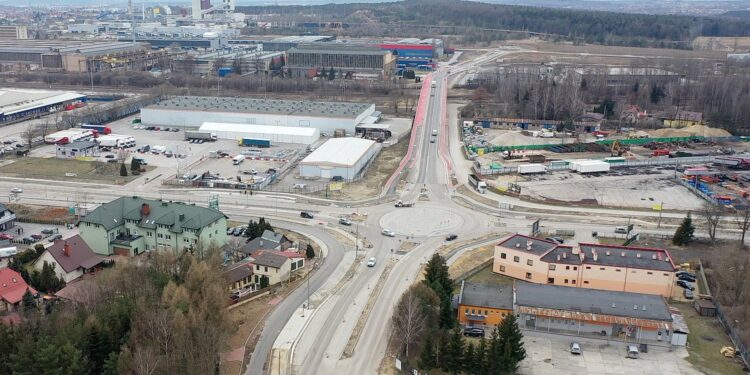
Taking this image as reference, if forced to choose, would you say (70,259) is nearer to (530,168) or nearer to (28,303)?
(28,303)

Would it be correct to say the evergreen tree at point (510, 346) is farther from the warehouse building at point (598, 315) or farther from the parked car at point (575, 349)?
the warehouse building at point (598, 315)

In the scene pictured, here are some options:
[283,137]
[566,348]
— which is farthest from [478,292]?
[283,137]

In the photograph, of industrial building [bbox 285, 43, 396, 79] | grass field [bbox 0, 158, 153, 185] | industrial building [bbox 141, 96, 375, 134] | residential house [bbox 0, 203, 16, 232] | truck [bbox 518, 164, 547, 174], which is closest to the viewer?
residential house [bbox 0, 203, 16, 232]

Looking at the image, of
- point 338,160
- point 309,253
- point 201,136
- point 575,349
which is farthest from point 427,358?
point 201,136

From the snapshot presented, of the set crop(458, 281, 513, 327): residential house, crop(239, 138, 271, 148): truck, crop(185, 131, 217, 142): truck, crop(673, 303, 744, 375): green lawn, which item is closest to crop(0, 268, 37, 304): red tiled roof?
crop(458, 281, 513, 327): residential house

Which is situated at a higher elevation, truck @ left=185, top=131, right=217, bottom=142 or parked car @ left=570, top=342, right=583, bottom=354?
truck @ left=185, top=131, right=217, bottom=142

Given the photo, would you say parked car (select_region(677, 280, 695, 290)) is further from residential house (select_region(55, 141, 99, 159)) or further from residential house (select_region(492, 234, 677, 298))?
residential house (select_region(55, 141, 99, 159))

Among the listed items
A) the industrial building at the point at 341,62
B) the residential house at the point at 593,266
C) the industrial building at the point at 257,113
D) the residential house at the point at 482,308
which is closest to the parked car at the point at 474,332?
the residential house at the point at 482,308

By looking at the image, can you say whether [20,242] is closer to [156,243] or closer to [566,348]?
[156,243]
